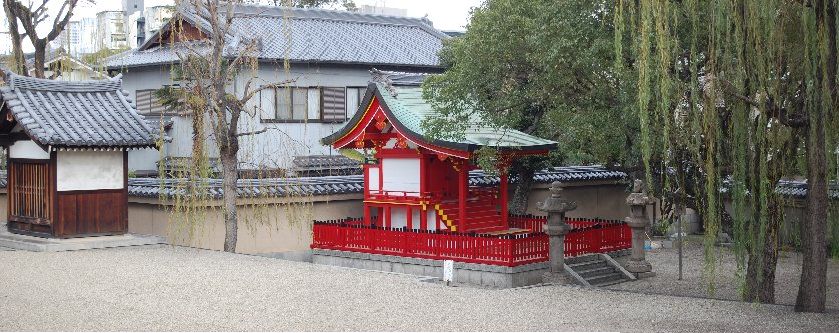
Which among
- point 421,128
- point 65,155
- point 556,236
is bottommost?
point 556,236

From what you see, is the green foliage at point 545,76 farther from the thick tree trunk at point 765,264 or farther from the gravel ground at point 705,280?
the thick tree trunk at point 765,264

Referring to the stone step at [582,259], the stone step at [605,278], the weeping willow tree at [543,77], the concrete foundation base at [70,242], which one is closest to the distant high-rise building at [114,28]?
the concrete foundation base at [70,242]

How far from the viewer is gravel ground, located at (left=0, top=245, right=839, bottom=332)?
1191cm

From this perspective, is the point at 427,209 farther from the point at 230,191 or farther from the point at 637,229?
the point at 637,229

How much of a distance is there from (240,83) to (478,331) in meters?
21.4

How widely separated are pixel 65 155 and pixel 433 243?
7.47m

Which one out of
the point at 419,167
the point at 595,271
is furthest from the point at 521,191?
the point at 595,271

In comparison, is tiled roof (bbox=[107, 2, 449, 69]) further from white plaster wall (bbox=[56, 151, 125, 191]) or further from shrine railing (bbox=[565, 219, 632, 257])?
shrine railing (bbox=[565, 219, 632, 257])

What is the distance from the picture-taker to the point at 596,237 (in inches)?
744

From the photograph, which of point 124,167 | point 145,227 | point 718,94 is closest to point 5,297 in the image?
point 124,167

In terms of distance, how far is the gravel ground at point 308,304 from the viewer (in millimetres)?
11914

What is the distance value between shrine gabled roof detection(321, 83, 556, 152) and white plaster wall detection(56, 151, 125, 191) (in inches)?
174

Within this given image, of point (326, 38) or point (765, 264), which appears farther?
point (326, 38)

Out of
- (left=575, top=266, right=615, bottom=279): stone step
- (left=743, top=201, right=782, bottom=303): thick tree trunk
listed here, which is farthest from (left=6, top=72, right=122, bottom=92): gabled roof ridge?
(left=743, top=201, right=782, bottom=303): thick tree trunk
